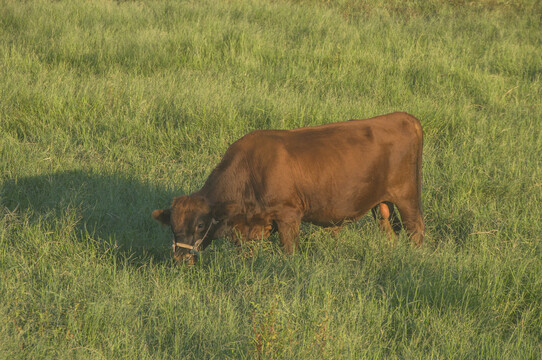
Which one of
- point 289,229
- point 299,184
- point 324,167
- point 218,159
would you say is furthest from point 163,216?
point 218,159

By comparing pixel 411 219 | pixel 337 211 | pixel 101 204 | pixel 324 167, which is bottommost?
pixel 101 204

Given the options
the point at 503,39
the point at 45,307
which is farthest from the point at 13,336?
the point at 503,39

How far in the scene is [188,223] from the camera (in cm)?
488

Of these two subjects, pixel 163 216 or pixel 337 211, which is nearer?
pixel 163 216

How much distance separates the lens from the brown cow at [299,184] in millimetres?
5078

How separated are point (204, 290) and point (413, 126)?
8.08 ft

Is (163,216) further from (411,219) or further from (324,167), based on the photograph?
(411,219)

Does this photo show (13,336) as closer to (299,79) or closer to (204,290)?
(204,290)

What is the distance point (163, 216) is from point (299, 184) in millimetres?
1139

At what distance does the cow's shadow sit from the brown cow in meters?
0.61

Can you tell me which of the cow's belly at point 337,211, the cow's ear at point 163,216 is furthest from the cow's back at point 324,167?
the cow's ear at point 163,216

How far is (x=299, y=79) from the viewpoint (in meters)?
8.95

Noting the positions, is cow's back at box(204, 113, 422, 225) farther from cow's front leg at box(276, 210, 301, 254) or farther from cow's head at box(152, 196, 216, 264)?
cow's head at box(152, 196, 216, 264)

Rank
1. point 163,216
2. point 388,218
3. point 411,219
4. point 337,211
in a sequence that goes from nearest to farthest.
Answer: point 163,216
point 337,211
point 411,219
point 388,218
